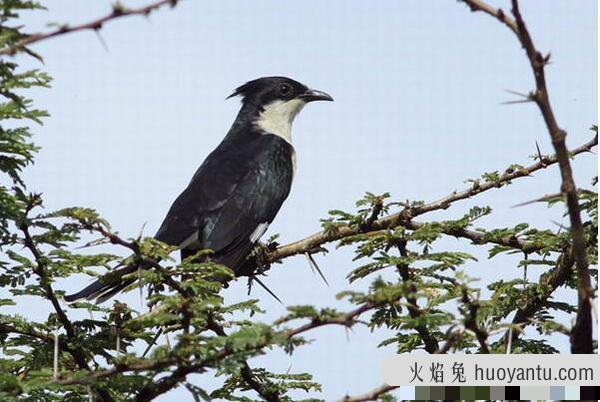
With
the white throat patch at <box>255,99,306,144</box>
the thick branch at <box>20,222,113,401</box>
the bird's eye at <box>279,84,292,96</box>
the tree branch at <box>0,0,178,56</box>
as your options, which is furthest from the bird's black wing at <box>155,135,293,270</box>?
the tree branch at <box>0,0,178,56</box>

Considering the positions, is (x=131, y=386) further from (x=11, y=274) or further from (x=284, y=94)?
(x=284, y=94)

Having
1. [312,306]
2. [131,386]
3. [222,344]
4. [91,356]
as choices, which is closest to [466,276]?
[312,306]

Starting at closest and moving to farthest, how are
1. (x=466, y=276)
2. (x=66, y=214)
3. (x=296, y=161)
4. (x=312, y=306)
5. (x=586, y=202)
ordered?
(x=312, y=306), (x=466, y=276), (x=66, y=214), (x=586, y=202), (x=296, y=161)

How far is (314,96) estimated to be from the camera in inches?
365

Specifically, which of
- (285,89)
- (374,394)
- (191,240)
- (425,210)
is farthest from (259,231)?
(374,394)

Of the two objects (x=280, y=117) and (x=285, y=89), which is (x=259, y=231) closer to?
(x=280, y=117)

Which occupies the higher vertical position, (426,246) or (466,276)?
(426,246)

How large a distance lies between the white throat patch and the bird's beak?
60 mm

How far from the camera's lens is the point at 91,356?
3930mm

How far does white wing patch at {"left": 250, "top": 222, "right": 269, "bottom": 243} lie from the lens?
276 inches

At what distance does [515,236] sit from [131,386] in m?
1.91

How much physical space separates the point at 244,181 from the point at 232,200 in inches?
12.4

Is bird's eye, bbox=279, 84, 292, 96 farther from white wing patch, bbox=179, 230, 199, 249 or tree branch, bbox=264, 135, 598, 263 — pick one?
tree branch, bbox=264, 135, 598, 263

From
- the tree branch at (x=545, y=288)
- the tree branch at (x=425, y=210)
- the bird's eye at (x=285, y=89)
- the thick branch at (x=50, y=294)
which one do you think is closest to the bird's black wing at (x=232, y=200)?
the bird's eye at (x=285, y=89)
